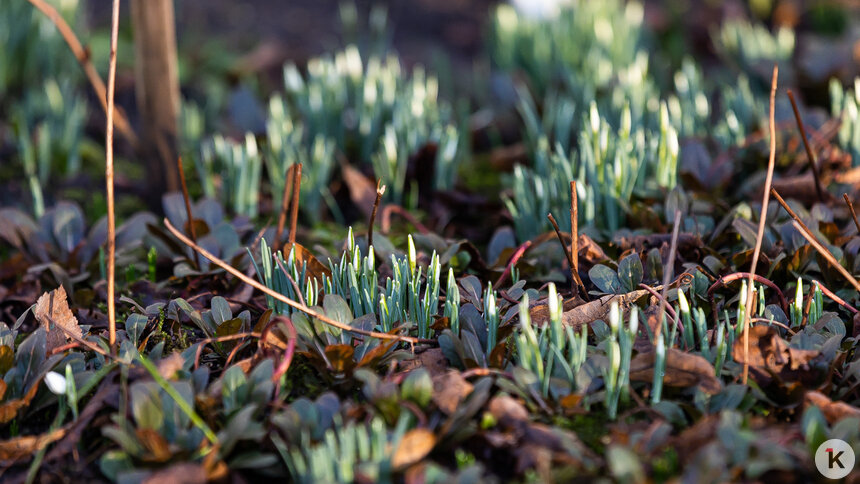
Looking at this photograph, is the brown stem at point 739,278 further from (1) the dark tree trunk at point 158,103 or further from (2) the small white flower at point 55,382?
(1) the dark tree trunk at point 158,103

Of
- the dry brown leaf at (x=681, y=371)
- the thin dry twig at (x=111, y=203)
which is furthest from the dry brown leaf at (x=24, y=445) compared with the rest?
the dry brown leaf at (x=681, y=371)

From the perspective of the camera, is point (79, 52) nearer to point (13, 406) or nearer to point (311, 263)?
point (311, 263)

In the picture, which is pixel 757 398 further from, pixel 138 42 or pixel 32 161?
pixel 32 161

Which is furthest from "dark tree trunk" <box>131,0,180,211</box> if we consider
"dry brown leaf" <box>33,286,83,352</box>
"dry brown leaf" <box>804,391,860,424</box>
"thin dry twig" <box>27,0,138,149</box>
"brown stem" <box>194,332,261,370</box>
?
"dry brown leaf" <box>804,391,860,424</box>

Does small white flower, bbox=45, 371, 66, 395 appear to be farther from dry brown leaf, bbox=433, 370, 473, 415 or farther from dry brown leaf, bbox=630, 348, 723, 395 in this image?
dry brown leaf, bbox=630, 348, 723, 395

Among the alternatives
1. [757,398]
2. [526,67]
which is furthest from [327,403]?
[526,67]

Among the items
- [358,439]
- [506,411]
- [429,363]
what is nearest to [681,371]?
[506,411]

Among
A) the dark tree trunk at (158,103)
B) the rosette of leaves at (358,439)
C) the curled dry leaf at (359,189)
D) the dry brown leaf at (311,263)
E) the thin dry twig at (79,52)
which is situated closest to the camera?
the rosette of leaves at (358,439)
